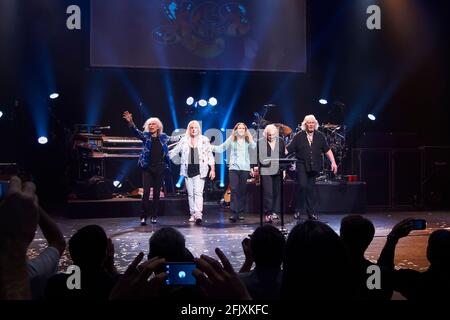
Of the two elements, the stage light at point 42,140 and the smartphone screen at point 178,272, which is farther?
the stage light at point 42,140

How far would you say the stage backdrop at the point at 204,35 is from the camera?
390 inches

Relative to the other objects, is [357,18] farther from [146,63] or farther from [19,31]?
[19,31]

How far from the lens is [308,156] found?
26.9 ft

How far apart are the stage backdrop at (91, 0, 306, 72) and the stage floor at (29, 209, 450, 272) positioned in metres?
3.25

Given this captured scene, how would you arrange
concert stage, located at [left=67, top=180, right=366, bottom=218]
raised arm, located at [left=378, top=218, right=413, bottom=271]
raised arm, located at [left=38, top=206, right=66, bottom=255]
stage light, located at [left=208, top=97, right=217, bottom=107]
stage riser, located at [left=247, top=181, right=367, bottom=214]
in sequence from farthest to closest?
stage light, located at [left=208, top=97, right=217, bottom=107] → stage riser, located at [left=247, top=181, right=367, bottom=214] → concert stage, located at [left=67, top=180, right=366, bottom=218] → raised arm, located at [left=378, top=218, right=413, bottom=271] → raised arm, located at [left=38, top=206, right=66, bottom=255]

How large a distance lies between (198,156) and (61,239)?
642 cm

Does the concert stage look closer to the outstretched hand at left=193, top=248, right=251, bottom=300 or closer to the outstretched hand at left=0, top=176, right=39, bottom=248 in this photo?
the outstretched hand at left=193, top=248, right=251, bottom=300

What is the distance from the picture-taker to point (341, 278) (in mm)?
1580

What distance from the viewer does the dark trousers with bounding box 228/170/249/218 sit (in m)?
8.52

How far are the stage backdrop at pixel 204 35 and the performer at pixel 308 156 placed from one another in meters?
2.70

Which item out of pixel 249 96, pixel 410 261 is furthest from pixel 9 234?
pixel 249 96

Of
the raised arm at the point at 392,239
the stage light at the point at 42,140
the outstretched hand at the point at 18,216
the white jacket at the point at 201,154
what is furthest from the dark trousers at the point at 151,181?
the outstretched hand at the point at 18,216

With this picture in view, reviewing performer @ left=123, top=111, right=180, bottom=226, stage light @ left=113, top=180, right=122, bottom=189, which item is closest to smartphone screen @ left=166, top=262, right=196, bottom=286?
performer @ left=123, top=111, right=180, bottom=226

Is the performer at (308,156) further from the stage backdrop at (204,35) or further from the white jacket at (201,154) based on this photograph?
the stage backdrop at (204,35)
